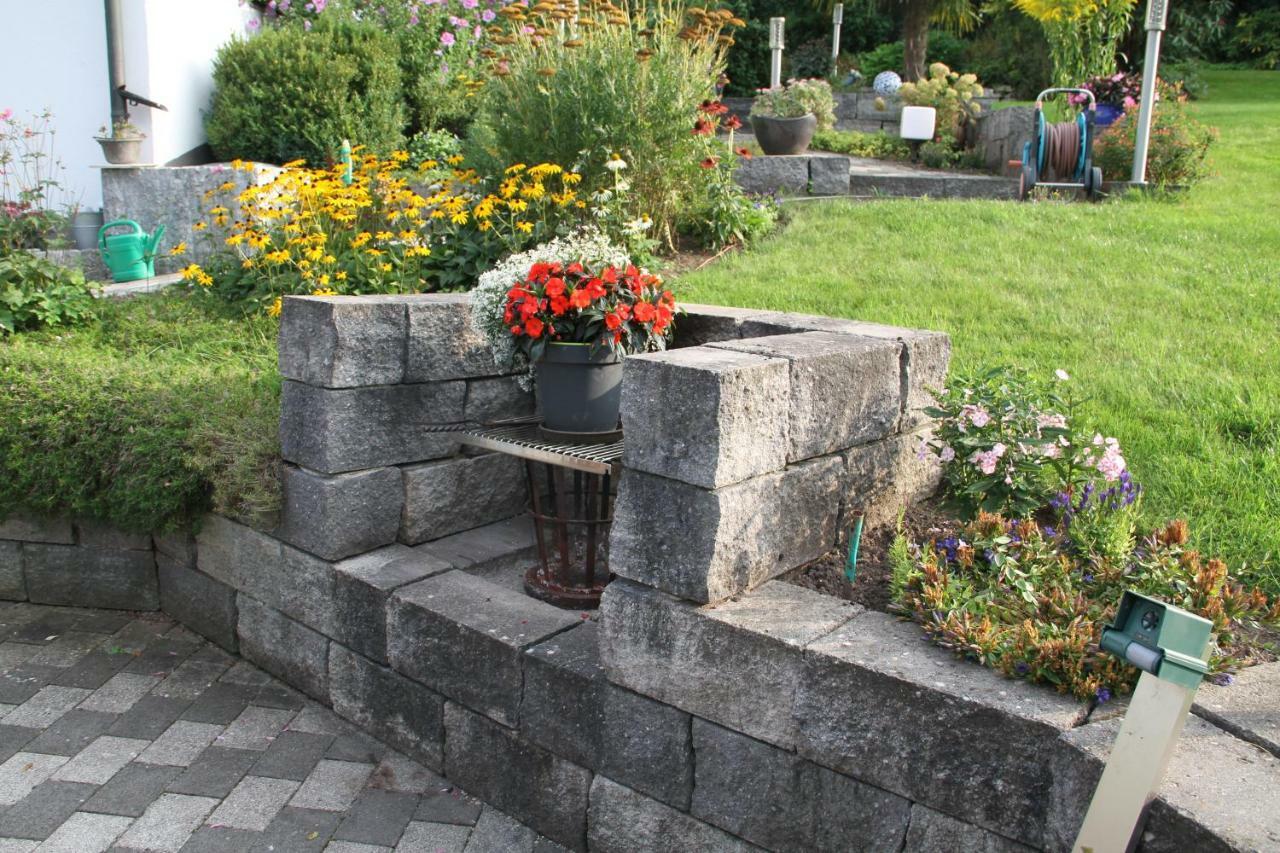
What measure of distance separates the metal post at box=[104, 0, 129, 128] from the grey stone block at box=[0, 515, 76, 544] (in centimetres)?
382

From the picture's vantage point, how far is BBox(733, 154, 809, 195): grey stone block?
8180 mm

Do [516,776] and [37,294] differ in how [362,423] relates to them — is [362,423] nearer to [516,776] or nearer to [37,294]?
[516,776]

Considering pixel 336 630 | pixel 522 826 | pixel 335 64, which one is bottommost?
pixel 522 826

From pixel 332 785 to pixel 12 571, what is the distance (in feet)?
6.73

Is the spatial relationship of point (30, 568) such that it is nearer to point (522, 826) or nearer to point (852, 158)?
point (522, 826)

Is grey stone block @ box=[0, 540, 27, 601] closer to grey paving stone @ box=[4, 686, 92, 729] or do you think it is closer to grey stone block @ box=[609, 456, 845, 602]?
grey paving stone @ box=[4, 686, 92, 729]

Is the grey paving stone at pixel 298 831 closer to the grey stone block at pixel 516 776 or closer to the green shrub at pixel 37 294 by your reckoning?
the grey stone block at pixel 516 776

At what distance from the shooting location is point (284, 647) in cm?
376

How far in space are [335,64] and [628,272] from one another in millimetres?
5603

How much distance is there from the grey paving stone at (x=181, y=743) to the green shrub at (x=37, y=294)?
2685mm

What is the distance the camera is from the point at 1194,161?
850 cm

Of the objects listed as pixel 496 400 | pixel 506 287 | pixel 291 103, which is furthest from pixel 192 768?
pixel 291 103

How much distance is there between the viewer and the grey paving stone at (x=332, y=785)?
311cm

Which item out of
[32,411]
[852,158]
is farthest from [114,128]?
[852,158]
